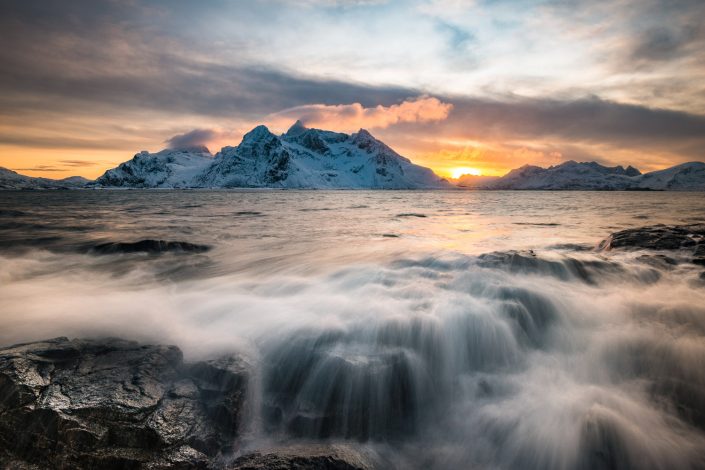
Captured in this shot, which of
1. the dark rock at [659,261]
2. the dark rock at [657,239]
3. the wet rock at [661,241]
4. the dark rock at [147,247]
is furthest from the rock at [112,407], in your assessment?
the dark rock at [657,239]

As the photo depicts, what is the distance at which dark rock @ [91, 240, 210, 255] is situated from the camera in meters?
11.3

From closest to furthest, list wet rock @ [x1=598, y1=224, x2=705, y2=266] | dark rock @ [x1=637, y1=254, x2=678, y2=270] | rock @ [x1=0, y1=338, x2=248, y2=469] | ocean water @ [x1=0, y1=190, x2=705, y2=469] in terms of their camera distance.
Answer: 1. rock @ [x1=0, y1=338, x2=248, y2=469]
2. ocean water @ [x1=0, y1=190, x2=705, y2=469]
3. dark rock @ [x1=637, y1=254, x2=678, y2=270]
4. wet rock @ [x1=598, y1=224, x2=705, y2=266]

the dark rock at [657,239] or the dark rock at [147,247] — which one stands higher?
the dark rock at [657,239]

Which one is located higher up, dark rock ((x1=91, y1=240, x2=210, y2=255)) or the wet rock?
the wet rock

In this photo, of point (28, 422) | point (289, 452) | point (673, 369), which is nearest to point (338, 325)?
point (289, 452)

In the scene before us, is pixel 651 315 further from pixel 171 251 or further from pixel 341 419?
pixel 171 251

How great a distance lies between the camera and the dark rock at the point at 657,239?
350 inches

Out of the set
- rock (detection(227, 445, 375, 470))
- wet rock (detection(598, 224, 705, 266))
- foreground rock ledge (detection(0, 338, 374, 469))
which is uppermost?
wet rock (detection(598, 224, 705, 266))

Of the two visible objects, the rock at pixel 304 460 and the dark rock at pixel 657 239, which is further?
the dark rock at pixel 657 239

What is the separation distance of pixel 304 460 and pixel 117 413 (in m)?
1.59

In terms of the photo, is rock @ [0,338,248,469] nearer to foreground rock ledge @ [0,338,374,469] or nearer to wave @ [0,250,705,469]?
foreground rock ledge @ [0,338,374,469]

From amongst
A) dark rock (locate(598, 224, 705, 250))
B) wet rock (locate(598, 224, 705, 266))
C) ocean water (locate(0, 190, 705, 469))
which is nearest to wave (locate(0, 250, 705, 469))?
ocean water (locate(0, 190, 705, 469))

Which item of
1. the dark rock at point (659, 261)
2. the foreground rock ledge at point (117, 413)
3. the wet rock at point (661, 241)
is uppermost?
the wet rock at point (661, 241)

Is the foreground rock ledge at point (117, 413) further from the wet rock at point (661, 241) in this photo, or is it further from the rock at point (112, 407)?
the wet rock at point (661, 241)
